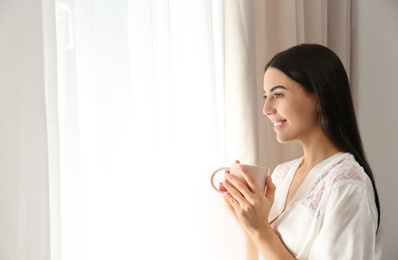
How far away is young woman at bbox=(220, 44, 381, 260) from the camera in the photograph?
0.93 meters

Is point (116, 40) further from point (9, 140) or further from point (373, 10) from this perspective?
point (373, 10)

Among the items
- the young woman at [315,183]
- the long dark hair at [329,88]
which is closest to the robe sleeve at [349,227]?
the young woman at [315,183]

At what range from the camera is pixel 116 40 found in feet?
3.40

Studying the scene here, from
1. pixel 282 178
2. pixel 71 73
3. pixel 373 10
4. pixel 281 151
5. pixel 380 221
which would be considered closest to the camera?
pixel 71 73

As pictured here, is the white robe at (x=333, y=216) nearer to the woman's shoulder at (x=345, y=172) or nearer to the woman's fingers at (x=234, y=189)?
the woman's shoulder at (x=345, y=172)

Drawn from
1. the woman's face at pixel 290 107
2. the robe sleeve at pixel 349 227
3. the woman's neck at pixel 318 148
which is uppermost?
the woman's face at pixel 290 107

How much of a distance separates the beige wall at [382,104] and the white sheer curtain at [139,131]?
3.57 feet

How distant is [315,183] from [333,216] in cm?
14

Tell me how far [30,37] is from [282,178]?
0.83 m

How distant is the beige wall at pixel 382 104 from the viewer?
2021 mm

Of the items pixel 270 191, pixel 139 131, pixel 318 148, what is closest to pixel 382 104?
pixel 318 148

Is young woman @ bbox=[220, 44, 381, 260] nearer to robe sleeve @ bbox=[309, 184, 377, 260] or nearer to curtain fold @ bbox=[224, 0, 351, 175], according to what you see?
robe sleeve @ bbox=[309, 184, 377, 260]

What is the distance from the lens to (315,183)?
41.8 inches

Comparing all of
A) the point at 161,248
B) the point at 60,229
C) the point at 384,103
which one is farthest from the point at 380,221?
the point at 384,103
